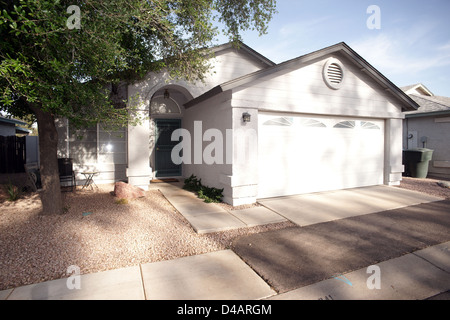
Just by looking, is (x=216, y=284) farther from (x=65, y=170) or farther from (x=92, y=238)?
(x=65, y=170)

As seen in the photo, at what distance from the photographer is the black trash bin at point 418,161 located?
35.2 ft

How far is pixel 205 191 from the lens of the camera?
7410 mm

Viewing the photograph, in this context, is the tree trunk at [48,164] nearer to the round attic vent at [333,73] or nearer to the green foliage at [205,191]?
the green foliage at [205,191]

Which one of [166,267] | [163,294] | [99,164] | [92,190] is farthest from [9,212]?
[163,294]

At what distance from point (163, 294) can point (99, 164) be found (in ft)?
Answer: 26.0

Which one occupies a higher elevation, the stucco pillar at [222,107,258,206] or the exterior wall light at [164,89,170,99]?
the exterior wall light at [164,89,170,99]

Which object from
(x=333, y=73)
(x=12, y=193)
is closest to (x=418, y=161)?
(x=333, y=73)

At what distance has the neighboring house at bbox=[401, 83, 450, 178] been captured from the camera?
11.2 metres

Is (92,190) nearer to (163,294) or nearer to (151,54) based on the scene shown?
(151,54)

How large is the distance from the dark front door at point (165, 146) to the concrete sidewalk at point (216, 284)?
7.00 m

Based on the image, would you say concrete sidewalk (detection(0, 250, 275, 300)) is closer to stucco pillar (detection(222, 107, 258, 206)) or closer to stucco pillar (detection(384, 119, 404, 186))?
stucco pillar (detection(222, 107, 258, 206))

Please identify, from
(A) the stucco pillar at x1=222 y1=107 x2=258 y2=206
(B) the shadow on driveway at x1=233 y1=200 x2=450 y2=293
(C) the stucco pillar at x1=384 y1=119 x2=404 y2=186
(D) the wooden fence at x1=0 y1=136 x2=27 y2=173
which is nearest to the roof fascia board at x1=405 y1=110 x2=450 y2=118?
(C) the stucco pillar at x1=384 y1=119 x2=404 y2=186

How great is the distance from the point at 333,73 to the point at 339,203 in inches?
157

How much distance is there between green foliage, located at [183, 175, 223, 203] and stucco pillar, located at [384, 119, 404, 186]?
A: 20.7 ft
